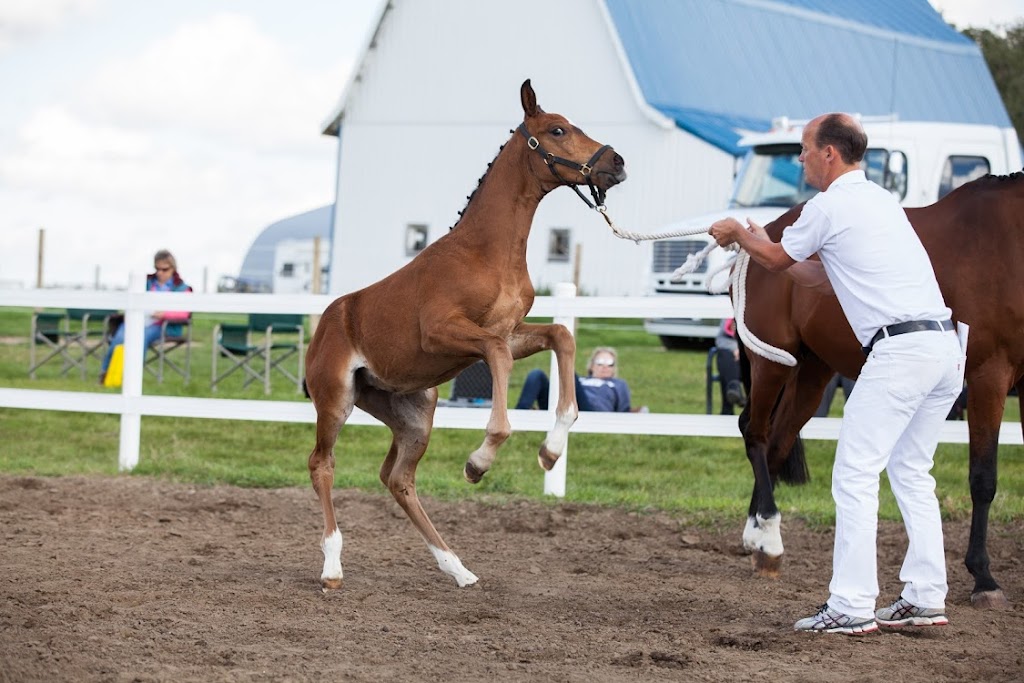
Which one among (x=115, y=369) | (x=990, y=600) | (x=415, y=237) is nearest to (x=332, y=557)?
(x=990, y=600)

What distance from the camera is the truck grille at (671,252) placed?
1847 centimetres

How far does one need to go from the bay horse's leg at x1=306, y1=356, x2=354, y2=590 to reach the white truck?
29.6 ft

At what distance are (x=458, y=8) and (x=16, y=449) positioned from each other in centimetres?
2153

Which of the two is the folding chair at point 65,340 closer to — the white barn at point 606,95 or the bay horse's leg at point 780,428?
the bay horse's leg at point 780,428

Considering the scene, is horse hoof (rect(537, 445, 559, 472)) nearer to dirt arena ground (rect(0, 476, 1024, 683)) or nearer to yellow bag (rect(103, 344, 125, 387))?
dirt arena ground (rect(0, 476, 1024, 683))

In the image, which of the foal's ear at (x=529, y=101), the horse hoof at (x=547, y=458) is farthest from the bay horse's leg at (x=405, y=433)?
the foal's ear at (x=529, y=101)

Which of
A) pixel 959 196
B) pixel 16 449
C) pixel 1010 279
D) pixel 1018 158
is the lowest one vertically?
pixel 16 449

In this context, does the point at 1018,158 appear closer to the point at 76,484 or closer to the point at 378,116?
the point at 76,484

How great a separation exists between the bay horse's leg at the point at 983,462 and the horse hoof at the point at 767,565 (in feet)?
3.47

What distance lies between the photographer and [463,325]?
545 cm

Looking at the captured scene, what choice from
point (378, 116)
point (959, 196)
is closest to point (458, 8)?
point (378, 116)

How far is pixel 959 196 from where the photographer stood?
20.8 feet

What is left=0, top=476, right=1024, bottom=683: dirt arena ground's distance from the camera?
14.5ft

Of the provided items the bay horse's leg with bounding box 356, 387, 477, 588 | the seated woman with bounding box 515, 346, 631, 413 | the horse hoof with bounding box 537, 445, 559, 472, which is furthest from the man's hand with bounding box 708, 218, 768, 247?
the seated woman with bounding box 515, 346, 631, 413
